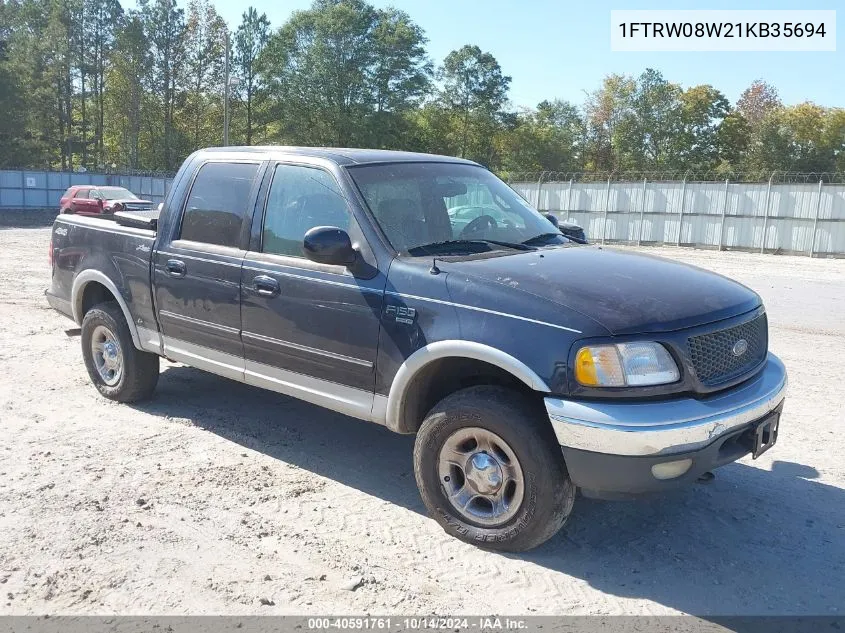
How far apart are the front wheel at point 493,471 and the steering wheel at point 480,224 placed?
1.17 metres

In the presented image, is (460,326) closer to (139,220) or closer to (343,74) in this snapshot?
(139,220)

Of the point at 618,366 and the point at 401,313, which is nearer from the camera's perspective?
the point at 618,366

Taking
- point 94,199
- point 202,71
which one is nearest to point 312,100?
point 202,71

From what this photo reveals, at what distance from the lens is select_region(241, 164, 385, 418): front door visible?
4.23m

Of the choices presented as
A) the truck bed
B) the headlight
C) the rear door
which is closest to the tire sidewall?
the rear door

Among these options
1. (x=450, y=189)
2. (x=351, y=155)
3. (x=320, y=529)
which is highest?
(x=351, y=155)

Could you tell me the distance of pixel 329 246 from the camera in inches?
161

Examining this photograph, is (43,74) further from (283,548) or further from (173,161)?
(283,548)

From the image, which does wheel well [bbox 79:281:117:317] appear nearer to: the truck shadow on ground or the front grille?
the truck shadow on ground

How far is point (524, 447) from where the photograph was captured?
357cm

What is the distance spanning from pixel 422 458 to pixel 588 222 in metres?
29.7

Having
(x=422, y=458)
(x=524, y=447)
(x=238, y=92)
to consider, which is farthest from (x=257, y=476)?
(x=238, y=92)

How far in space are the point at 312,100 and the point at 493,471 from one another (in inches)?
2493

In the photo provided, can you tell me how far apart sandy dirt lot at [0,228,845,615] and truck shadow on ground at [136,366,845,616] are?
0.5 inches
